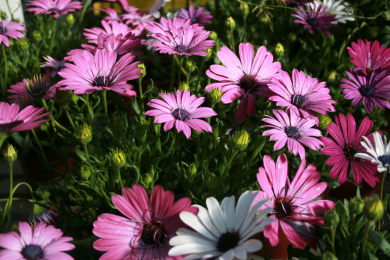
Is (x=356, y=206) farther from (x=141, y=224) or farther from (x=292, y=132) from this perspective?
(x=141, y=224)

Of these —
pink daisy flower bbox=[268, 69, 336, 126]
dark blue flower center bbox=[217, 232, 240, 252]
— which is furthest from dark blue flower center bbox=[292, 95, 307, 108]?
dark blue flower center bbox=[217, 232, 240, 252]

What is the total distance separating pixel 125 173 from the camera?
0.57 meters

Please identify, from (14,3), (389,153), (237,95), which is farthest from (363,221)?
(14,3)

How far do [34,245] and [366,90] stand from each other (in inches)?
23.1

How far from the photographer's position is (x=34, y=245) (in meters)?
0.37

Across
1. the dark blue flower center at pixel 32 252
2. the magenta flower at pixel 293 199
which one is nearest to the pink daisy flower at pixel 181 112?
the magenta flower at pixel 293 199

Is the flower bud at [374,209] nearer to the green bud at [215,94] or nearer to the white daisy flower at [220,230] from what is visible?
the white daisy flower at [220,230]

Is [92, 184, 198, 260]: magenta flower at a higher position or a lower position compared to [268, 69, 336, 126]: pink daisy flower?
lower

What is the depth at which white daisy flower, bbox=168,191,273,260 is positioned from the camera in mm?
349

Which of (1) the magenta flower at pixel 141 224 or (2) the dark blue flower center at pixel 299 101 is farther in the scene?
(2) the dark blue flower center at pixel 299 101

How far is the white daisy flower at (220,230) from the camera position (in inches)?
13.7

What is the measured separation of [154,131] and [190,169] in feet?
0.41

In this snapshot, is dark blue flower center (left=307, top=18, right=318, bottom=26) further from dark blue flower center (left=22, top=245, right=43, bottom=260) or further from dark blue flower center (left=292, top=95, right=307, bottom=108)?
dark blue flower center (left=22, top=245, right=43, bottom=260)

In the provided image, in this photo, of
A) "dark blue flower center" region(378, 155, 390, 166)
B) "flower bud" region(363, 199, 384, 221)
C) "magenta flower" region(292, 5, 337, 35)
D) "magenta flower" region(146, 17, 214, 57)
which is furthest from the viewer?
"magenta flower" region(292, 5, 337, 35)
